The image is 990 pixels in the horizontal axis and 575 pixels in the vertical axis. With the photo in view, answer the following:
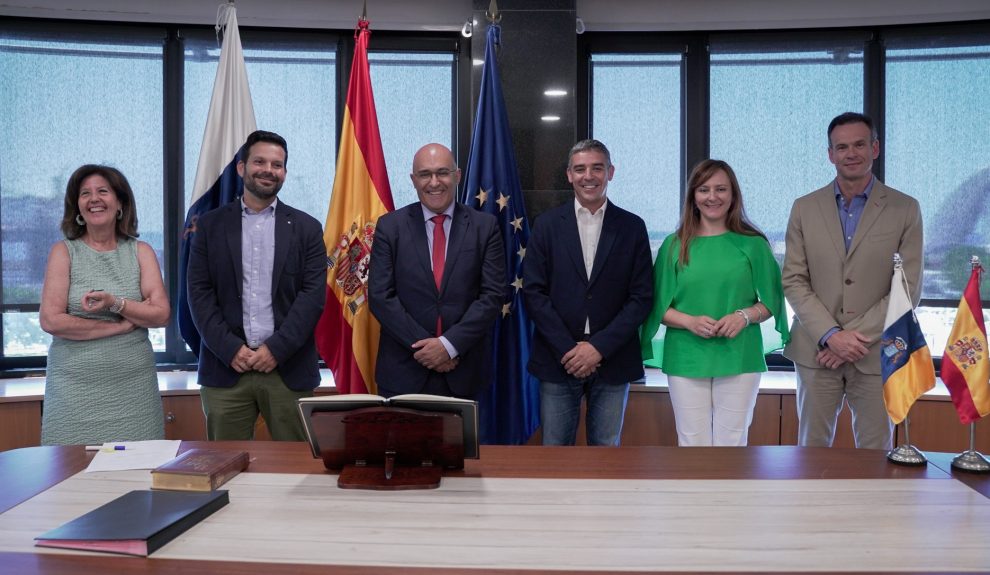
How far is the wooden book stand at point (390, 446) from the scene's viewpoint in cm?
192

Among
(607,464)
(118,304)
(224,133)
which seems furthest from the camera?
(224,133)

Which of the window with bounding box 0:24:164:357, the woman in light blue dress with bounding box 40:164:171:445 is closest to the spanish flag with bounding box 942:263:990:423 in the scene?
the woman in light blue dress with bounding box 40:164:171:445

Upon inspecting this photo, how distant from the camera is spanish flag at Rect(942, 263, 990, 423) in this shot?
6.97 ft

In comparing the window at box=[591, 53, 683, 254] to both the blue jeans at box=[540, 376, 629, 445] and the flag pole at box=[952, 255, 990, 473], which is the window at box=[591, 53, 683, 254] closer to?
the blue jeans at box=[540, 376, 629, 445]

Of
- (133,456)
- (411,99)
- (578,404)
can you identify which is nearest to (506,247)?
(578,404)

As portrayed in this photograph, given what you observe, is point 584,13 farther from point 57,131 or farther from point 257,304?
point 57,131

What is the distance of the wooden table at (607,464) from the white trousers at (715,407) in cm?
81

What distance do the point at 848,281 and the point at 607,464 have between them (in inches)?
64.5

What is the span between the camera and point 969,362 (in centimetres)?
216

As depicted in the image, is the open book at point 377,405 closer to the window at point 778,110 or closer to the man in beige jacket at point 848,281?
the man in beige jacket at point 848,281

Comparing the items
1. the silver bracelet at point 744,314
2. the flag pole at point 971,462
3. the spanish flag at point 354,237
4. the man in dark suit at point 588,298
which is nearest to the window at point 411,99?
the spanish flag at point 354,237

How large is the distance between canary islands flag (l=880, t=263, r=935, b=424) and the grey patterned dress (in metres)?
2.83

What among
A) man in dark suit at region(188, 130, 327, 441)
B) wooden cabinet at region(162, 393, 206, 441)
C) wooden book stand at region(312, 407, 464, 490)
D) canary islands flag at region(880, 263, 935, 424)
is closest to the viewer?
wooden book stand at region(312, 407, 464, 490)

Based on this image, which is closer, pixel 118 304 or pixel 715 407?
pixel 118 304
